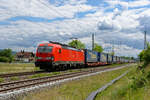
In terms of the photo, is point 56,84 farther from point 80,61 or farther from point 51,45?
point 80,61

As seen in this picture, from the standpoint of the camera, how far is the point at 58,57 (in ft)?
71.4

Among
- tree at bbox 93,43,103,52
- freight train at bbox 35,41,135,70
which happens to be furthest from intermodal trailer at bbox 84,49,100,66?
tree at bbox 93,43,103,52

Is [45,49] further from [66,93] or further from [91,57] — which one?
[91,57]

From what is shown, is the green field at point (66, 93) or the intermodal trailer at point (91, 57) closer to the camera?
the green field at point (66, 93)

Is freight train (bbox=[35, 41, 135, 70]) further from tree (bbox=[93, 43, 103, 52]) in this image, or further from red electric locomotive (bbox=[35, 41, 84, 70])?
tree (bbox=[93, 43, 103, 52])

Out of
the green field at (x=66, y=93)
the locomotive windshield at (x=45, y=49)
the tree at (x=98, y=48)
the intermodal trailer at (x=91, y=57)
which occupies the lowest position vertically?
the green field at (x=66, y=93)

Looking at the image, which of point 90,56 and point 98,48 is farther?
point 98,48

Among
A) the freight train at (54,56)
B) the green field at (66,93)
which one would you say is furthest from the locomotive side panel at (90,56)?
the green field at (66,93)

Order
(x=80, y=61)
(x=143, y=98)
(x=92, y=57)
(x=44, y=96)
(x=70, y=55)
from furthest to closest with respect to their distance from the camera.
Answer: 1. (x=92, y=57)
2. (x=80, y=61)
3. (x=70, y=55)
4. (x=44, y=96)
5. (x=143, y=98)

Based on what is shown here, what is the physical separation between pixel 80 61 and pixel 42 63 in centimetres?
1170

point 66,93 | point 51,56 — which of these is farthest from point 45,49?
point 66,93

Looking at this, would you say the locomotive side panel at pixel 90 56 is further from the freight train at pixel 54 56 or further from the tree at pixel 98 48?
the tree at pixel 98 48

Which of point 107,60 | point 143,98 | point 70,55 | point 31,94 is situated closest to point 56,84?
point 31,94

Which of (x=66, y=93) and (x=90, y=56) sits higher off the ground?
(x=90, y=56)
